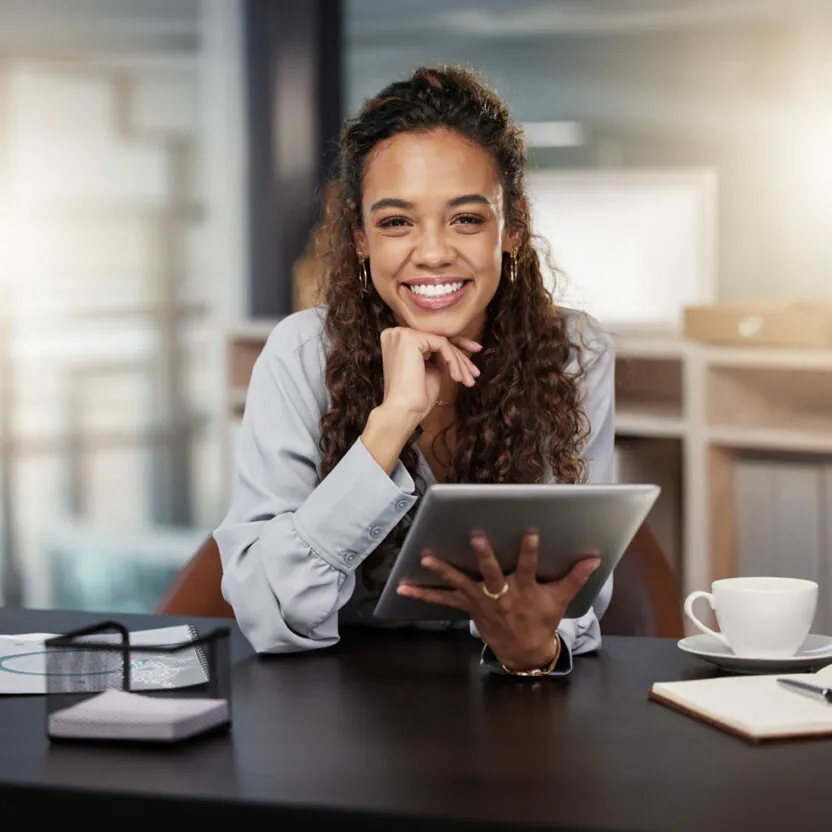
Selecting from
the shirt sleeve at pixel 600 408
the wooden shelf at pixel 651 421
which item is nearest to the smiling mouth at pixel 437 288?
the shirt sleeve at pixel 600 408

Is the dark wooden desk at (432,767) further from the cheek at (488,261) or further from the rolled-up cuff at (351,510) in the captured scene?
the cheek at (488,261)

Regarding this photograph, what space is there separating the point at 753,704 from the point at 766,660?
15cm

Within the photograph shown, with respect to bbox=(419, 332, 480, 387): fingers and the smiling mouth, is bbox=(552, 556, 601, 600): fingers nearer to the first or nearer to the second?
bbox=(419, 332, 480, 387): fingers

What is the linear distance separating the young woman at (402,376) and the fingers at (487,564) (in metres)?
0.21

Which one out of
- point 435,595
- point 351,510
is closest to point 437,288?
point 351,510

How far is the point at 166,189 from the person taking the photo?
4.27 m

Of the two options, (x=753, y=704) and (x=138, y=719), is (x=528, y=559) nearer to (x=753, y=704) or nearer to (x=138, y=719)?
(x=753, y=704)

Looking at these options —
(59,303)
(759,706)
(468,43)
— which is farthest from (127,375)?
(759,706)

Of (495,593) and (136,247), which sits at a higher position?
(136,247)

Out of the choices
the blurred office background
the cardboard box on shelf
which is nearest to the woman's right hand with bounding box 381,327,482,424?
the cardboard box on shelf

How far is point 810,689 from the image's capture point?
119 cm

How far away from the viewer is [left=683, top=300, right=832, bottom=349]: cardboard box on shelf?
10.2 ft

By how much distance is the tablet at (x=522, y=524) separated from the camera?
1.21 m

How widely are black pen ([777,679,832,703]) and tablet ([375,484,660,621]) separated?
20 cm
